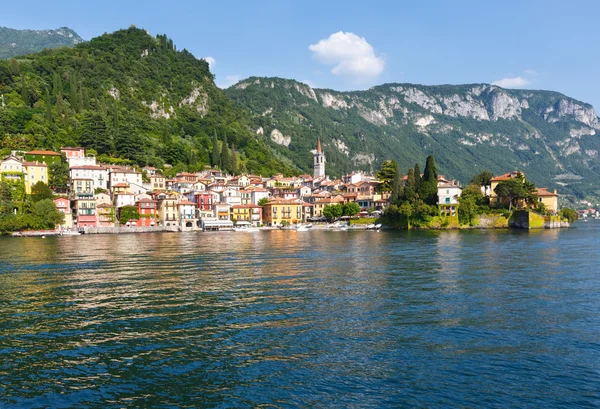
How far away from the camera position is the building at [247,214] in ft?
367

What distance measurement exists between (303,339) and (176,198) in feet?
301

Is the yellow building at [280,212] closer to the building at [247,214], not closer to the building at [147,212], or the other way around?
the building at [247,214]

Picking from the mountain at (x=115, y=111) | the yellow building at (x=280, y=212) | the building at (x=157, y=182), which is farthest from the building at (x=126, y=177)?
the yellow building at (x=280, y=212)

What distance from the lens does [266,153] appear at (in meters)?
181

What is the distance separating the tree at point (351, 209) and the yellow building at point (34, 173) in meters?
66.6

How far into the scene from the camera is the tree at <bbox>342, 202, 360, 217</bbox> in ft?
356

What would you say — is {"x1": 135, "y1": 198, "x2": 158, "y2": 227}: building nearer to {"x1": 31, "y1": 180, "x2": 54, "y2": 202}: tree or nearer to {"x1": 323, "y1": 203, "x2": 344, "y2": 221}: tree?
{"x1": 31, "y1": 180, "x2": 54, "y2": 202}: tree

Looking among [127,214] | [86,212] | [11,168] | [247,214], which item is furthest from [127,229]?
[247,214]

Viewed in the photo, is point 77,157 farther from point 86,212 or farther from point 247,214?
point 247,214

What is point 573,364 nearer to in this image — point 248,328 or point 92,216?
point 248,328

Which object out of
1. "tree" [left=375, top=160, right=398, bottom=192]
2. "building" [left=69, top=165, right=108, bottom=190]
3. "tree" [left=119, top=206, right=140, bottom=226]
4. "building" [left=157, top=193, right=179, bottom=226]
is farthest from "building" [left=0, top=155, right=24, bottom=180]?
"tree" [left=375, top=160, right=398, bottom=192]

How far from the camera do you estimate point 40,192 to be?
88500 mm

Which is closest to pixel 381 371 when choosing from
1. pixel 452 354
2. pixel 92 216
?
pixel 452 354

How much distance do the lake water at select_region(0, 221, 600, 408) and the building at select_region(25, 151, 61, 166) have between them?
7785cm
